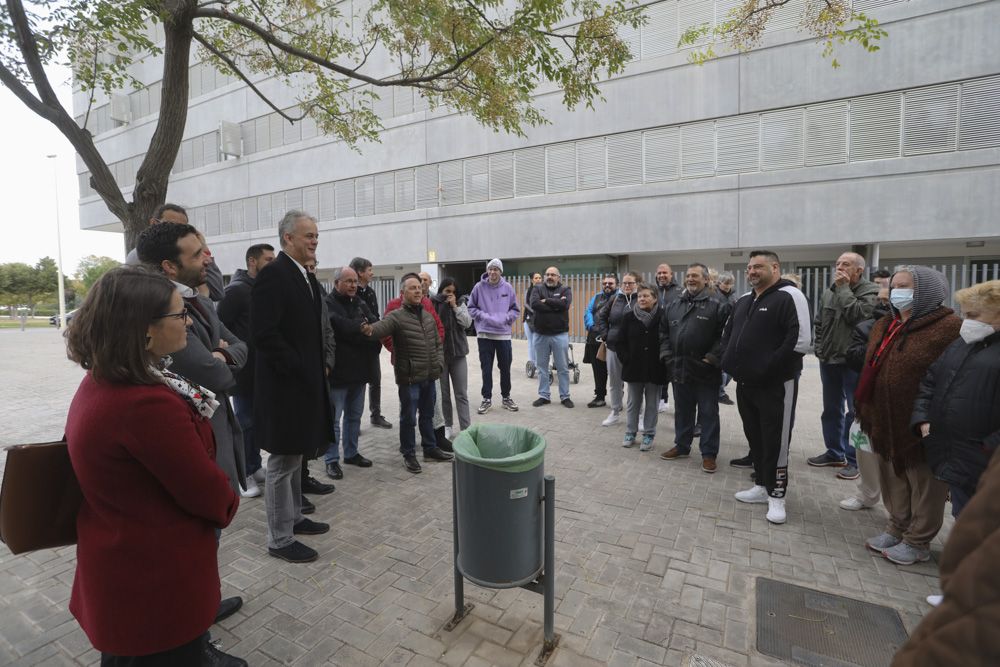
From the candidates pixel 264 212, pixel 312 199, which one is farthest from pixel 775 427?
pixel 264 212

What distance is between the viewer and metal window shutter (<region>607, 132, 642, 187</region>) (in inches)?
687

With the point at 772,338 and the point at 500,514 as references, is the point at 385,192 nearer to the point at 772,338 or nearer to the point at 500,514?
the point at 772,338

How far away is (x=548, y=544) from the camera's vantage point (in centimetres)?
272

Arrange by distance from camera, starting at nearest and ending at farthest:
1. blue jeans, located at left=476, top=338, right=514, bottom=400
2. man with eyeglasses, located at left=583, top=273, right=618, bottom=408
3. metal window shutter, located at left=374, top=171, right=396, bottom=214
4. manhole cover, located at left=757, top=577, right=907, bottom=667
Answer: manhole cover, located at left=757, top=577, right=907, bottom=667
blue jeans, located at left=476, top=338, right=514, bottom=400
man with eyeglasses, located at left=583, top=273, right=618, bottom=408
metal window shutter, located at left=374, top=171, right=396, bottom=214

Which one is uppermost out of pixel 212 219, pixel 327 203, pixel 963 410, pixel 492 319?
pixel 327 203

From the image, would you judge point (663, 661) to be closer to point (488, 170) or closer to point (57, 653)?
point (57, 653)

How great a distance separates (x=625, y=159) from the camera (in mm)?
17656

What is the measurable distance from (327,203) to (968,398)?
24813 mm

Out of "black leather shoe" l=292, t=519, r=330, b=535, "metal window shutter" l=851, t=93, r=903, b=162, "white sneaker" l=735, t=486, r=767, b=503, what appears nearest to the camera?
"black leather shoe" l=292, t=519, r=330, b=535

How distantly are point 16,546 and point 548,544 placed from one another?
7.15 ft

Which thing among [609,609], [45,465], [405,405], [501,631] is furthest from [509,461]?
[405,405]

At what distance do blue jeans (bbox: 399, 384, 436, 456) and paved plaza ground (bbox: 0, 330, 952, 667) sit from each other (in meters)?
0.32

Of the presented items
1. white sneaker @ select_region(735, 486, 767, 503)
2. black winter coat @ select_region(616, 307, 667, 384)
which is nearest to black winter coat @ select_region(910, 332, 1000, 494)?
white sneaker @ select_region(735, 486, 767, 503)

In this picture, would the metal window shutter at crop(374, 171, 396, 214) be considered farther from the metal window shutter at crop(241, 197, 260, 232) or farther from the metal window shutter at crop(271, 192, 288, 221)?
the metal window shutter at crop(241, 197, 260, 232)
